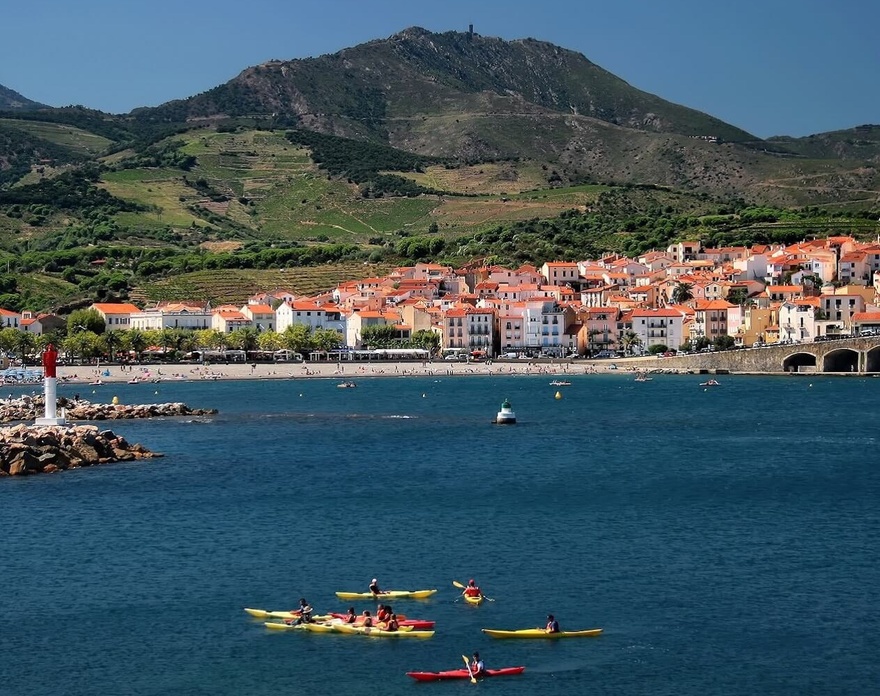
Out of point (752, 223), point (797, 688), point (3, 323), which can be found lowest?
point (797, 688)

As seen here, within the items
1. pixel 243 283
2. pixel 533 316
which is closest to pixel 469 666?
pixel 533 316

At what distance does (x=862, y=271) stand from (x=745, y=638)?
95159mm

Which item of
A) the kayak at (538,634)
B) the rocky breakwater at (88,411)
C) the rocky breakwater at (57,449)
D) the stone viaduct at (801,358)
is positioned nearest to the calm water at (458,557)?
the kayak at (538,634)

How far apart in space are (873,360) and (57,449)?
206 feet

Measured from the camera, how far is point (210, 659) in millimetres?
25375

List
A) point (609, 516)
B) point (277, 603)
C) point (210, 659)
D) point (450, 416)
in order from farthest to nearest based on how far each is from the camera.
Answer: point (450, 416), point (609, 516), point (277, 603), point (210, 659)

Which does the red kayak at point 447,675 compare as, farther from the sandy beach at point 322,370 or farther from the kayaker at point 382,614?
the sandy beach at point 322,370

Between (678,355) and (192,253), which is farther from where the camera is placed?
(192,253)

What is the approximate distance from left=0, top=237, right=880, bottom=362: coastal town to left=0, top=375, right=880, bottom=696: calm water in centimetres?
4732

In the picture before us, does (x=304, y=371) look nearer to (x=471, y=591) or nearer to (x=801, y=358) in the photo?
(x=801, y=358)

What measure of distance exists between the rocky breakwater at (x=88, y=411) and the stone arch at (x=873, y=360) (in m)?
45.5

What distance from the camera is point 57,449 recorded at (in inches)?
1945

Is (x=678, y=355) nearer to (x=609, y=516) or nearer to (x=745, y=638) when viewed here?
(x=609, y=516)

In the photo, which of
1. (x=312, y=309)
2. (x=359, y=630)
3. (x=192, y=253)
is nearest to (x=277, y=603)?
(x=359, y=630)
